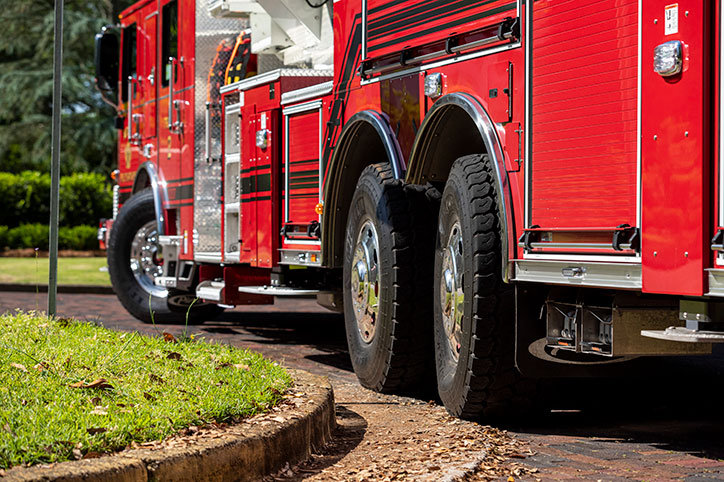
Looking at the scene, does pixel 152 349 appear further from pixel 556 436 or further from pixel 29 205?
pixel 29 205

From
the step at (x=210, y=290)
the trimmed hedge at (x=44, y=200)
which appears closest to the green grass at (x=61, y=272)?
the trimmed hedge at (x=44, y=200)

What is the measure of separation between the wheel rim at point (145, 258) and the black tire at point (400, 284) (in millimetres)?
5434

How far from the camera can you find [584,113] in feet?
17.3

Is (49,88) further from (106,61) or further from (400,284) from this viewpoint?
(400,284)

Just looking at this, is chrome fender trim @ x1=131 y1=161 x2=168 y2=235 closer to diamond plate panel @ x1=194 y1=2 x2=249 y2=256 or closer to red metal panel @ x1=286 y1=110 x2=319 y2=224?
diamond plate panel @ x1=194 y1=2 x2=249 y2=256

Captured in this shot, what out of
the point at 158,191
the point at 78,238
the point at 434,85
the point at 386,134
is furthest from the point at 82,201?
the point at 434,85

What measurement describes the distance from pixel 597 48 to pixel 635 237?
34.3 inches

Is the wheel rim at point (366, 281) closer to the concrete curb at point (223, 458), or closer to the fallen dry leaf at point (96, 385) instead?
the concrete curb at point (223, 458)

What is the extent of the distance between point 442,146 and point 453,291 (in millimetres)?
883

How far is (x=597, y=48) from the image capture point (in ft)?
17.0

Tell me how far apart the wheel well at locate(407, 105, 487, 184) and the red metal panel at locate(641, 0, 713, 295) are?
1.79 m

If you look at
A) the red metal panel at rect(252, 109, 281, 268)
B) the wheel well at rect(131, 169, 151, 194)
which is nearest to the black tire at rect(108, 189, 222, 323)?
the wheel well at rect(131, 169, 151, 194)

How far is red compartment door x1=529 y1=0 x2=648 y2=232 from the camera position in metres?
5.00

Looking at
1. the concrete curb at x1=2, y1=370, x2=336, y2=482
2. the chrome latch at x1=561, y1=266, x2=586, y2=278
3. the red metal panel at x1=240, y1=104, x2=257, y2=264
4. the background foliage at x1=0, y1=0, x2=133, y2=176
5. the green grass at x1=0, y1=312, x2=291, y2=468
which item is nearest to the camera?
the concrete curb at x1=2, y1=370, x2=336, y2=482
